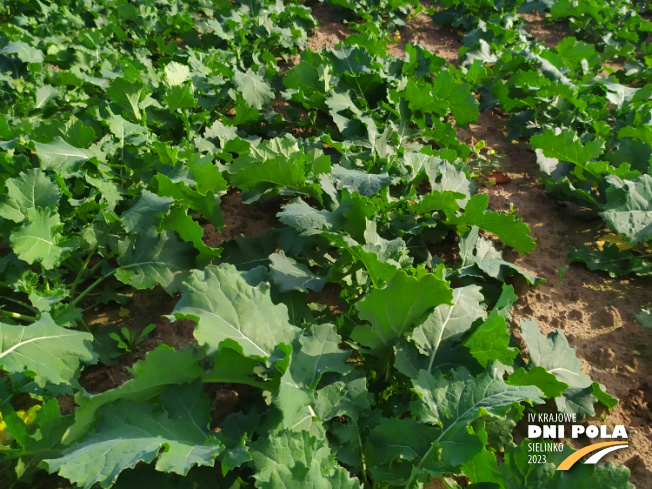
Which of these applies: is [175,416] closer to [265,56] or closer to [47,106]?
[47,106]

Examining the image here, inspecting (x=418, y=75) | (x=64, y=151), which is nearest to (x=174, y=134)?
(x=64, y=151)

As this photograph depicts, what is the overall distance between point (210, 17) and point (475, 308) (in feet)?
17.6

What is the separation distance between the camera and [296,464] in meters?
1.51

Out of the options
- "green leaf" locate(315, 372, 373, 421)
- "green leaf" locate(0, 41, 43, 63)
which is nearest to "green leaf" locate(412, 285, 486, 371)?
"green leaf" locate(315, 372, 373, 421)

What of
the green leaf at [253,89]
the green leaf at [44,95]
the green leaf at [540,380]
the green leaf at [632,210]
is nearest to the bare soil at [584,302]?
the green leaf at [632,210]

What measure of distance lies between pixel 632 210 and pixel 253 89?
2974mm

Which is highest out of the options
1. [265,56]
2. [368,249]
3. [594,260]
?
[265,56]

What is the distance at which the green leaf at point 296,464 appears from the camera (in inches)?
57.7

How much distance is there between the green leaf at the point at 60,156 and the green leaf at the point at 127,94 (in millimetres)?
618

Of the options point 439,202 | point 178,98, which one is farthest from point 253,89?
point 439,202

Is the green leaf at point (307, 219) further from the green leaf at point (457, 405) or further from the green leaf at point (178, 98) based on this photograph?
the green leaf at point (178, 98)

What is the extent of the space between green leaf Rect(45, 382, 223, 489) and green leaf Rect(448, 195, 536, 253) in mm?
1886

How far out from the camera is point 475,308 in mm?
2314

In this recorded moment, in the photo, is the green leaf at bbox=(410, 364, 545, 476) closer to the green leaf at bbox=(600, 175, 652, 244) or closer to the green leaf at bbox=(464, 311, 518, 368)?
the green leaf at bbox=(464, 311, 518, 368)
